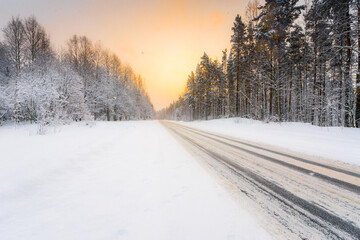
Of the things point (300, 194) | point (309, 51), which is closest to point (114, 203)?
point (300, 194)

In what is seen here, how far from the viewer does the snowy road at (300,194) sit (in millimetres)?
1572

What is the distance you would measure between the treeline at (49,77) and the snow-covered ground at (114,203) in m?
7.53

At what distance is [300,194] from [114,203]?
3.06 m

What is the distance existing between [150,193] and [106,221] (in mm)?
777

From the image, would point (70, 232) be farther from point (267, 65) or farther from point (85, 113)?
point (267, 65)

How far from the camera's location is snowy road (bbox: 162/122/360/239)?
1572 millimetres

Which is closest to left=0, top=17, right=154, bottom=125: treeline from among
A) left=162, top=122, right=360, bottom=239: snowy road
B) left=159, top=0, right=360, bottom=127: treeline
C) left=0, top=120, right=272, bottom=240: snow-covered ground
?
left=0, top=120, right=272, bottom=240: snow-covered ground

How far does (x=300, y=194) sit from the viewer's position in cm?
229

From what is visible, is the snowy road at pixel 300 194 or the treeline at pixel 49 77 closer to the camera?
the snowy road at pixel 300 194

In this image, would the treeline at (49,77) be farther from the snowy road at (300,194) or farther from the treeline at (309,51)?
the treeline at (309,51)

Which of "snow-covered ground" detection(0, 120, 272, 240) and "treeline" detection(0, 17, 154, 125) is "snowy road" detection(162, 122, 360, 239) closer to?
"snow-covered ground" detection(0, 120, 272, 240)

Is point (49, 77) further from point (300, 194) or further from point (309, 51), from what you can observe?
point (309, 51)

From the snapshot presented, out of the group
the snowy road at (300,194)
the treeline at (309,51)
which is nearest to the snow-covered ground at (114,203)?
the snowy road at (300,194)

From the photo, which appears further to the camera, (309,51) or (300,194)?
(309,51)
